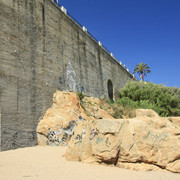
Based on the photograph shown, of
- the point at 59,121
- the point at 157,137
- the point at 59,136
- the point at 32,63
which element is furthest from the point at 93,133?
the point at 32,63

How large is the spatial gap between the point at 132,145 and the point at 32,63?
6.23 m

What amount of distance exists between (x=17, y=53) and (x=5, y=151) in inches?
154

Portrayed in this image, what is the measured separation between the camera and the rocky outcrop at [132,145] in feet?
14.6

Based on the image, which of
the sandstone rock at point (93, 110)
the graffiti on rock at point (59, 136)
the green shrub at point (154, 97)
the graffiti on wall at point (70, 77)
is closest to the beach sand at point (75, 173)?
the graffiti on rock at point (59, 136)

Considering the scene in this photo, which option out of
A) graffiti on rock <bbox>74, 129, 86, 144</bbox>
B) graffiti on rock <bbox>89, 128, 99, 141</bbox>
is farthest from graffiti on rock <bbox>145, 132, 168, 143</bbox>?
graffiti on rock <bbox>74, 129, 86, 144</bbox>

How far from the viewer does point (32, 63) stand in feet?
29.8

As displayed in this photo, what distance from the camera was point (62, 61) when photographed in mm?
11594

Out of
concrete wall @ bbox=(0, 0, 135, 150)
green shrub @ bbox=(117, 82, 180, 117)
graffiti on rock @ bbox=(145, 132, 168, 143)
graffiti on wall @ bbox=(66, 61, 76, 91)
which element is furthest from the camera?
green shrub @ bbox=(117, 82, 180, 117)

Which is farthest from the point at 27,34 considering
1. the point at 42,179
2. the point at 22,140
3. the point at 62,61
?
the point at 42,179

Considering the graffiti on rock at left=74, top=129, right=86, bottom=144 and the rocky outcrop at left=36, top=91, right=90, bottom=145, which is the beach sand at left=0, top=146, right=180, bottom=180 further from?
the rocky outcrop at left=36, top=91, right=90, bottom=145

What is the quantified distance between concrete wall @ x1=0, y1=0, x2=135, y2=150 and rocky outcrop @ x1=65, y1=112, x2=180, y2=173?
3.41 meters

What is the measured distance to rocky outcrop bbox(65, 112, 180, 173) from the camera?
14.6ft

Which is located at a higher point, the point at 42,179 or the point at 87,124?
the point at 87,124

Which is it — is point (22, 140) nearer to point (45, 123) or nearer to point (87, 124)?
point (45, 123)
